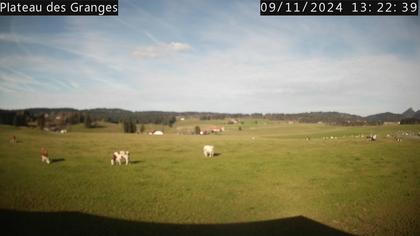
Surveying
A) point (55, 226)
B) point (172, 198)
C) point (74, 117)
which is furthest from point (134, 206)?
point (74, 117)

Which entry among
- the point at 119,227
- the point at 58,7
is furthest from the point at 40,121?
the point at 119,227

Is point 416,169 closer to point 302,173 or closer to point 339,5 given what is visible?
point 302,173

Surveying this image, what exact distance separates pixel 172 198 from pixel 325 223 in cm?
770

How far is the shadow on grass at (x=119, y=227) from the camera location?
490 inches

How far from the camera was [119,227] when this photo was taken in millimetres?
12922

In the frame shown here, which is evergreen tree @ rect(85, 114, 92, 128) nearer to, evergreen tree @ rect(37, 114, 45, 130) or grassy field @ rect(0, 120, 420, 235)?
evergreen tree @ rect(37, 114, 45, 130)

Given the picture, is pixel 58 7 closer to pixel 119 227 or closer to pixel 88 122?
pixel 119 227

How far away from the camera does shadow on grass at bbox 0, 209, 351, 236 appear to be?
12453 millimetres

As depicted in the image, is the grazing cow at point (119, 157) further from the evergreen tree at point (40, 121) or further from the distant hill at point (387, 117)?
the distant hill at point (387, 117)
